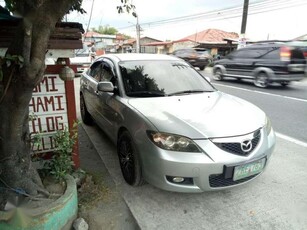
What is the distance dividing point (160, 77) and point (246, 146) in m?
1.62

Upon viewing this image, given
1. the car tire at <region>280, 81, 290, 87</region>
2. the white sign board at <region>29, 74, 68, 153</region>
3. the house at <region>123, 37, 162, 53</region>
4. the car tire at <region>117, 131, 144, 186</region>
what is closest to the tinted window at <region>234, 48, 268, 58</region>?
the car tire at <region>280, 81, 290, 87</region>

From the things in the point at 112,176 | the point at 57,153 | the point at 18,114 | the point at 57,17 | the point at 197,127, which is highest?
the point at 57,17

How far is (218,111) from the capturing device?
3.05m

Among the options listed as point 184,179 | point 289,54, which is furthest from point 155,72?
point 289,54

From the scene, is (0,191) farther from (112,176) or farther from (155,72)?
(155,72)

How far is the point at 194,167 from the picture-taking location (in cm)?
253

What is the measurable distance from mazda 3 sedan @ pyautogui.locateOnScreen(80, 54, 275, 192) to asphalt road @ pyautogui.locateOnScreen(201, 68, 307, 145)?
2491mm

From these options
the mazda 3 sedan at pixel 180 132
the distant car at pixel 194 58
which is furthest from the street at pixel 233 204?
the distant car at pixel 194 58

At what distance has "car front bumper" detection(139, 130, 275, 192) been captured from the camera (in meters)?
2.53

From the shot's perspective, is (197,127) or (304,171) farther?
(304,171)

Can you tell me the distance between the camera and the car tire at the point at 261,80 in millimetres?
10295

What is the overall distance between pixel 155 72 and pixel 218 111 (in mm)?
1225

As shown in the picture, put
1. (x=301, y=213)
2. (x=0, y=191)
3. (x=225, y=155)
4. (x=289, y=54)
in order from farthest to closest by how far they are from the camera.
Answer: (x=289, y=54) → (x=301, y=213) → (x=225, y=155) → (x=0, y=191)

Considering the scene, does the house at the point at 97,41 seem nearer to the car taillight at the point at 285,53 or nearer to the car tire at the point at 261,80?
the car tire at the point at 261,80
